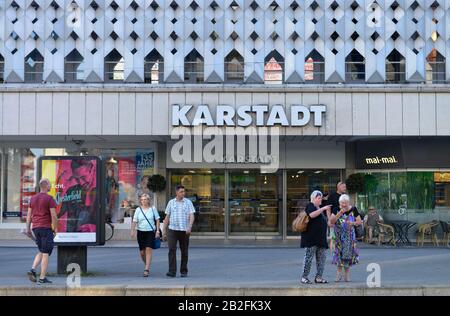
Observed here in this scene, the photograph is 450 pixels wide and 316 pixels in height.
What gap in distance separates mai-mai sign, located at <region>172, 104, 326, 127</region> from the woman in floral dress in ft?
27.0

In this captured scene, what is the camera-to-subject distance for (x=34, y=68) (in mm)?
21266

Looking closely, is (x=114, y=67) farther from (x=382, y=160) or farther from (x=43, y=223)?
(x=43, y=223)

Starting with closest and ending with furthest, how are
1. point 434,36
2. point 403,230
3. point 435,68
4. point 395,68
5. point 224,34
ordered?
point 434,36
point 224,34
point 403,230
point 435,68
point 395,68

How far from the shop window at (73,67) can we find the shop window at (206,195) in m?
4.74

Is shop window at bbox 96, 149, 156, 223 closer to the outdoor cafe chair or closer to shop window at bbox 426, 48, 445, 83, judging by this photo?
shop window at bbox 426, 48, 445, 83

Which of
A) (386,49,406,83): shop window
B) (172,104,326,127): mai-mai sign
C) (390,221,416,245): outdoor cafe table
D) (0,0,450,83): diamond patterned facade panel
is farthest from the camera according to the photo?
(386,49,406,83): shop window

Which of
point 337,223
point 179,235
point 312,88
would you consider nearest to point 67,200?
point 179,235

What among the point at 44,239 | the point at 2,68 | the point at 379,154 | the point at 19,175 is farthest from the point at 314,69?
the point at 44,239

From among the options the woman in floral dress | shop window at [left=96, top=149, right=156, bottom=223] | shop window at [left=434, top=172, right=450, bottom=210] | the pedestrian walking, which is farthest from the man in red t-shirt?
shop window at [left=434, top=172, right=450, bottom=210]

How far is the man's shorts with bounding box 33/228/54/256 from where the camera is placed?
1145 cm

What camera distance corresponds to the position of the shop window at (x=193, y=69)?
21.1 m

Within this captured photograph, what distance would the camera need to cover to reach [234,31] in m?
20.4

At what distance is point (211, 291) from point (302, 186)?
1276cm

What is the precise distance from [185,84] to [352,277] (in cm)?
1009
